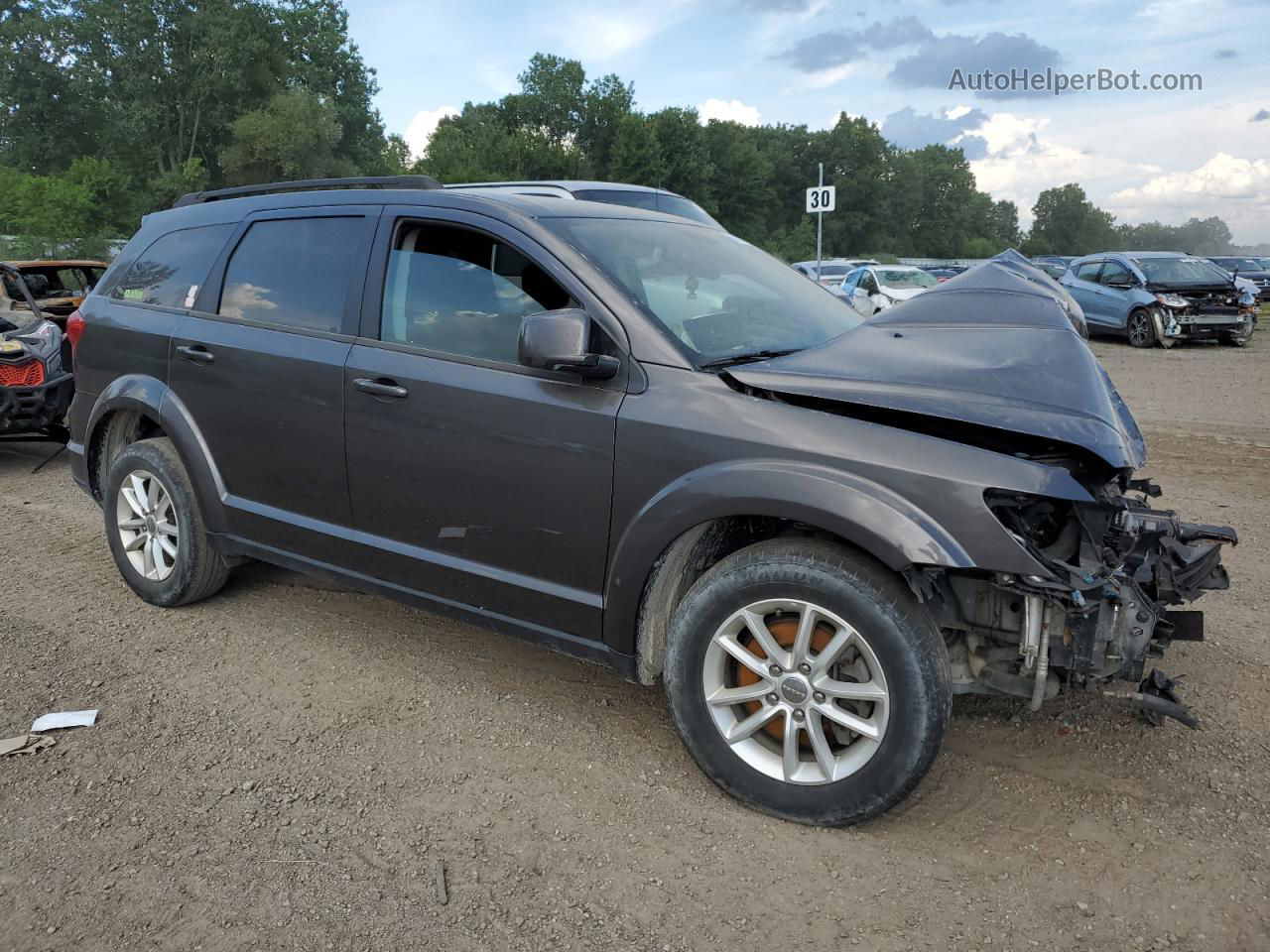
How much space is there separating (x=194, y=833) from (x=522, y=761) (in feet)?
3.34

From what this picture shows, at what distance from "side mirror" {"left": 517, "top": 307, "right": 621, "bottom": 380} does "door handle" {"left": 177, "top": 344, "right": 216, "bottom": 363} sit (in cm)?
186

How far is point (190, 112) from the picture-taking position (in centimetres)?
6084

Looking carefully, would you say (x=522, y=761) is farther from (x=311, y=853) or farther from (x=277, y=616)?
(x=277, y=616)

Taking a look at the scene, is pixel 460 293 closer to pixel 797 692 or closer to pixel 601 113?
pixel 797 692

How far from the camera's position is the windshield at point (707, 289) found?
10.9 feet

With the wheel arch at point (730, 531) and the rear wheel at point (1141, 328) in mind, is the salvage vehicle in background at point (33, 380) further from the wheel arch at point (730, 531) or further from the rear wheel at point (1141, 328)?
the rear wheel at point (1141, 328)

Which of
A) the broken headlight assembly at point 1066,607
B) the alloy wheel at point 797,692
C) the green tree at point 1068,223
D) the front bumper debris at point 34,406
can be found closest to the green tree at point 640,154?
the front bumper debris at point 34,406

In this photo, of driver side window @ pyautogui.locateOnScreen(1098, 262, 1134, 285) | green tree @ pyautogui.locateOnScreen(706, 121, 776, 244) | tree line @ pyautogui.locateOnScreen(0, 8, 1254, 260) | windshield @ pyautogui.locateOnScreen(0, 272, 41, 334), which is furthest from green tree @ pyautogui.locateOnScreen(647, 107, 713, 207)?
windshield @ pyautogui.locateOnScreen(0, 272, 41, 334)

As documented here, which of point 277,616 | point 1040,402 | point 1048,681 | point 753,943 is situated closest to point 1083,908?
point 1048,681

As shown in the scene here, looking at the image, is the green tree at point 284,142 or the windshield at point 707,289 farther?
the green tree at point 284,142

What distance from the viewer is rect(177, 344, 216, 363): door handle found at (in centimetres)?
421

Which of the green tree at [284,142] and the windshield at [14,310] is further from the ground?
the green tree at [284,142]

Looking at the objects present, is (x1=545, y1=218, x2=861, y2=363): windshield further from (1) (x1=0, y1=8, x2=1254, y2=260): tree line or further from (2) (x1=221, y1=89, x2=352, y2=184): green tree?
(2) (x1=221, y1=89, x2=352, y2=184): green tree

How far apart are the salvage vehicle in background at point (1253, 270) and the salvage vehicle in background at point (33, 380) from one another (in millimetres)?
28884
